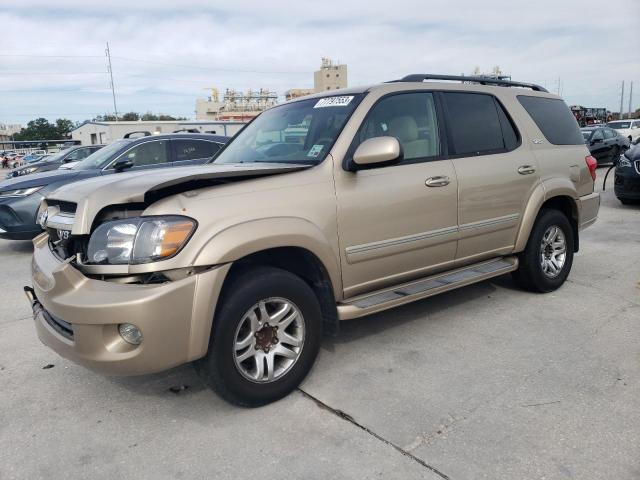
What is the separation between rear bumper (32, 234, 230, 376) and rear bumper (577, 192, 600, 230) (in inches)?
153

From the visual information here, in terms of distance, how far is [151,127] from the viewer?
35.4m

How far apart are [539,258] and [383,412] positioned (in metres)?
2.60

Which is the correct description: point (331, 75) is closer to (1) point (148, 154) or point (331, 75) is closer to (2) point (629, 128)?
(2) point (629, 128)

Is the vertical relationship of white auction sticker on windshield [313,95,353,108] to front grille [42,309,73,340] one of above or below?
above

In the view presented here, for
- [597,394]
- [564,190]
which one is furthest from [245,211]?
[564,190]

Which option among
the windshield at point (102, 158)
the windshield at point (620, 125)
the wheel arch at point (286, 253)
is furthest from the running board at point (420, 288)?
the windshield at point (620, 125)

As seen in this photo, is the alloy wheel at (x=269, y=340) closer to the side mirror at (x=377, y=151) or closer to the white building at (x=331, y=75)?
the side mirror at (x=377, y=151)

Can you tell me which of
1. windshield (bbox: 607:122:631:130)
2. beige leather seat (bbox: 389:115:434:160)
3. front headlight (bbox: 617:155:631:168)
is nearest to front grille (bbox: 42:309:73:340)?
beige leather seat (bbox: 389:115:434:160)

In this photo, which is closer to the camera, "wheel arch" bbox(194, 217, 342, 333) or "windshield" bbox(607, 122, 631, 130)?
"wheel arch" bbox(194, 217, 342, 333)

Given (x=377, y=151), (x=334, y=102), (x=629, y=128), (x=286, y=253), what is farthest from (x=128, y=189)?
(x=629, y=128)

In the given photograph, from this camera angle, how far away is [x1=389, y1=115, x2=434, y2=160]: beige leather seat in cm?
374

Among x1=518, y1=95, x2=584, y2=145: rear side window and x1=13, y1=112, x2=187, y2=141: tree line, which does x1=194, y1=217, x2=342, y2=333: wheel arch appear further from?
x1=13, y1=112, x2=187, y2=141: tree line

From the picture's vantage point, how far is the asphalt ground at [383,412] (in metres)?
2.47

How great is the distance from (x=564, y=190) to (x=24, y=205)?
264 inches
